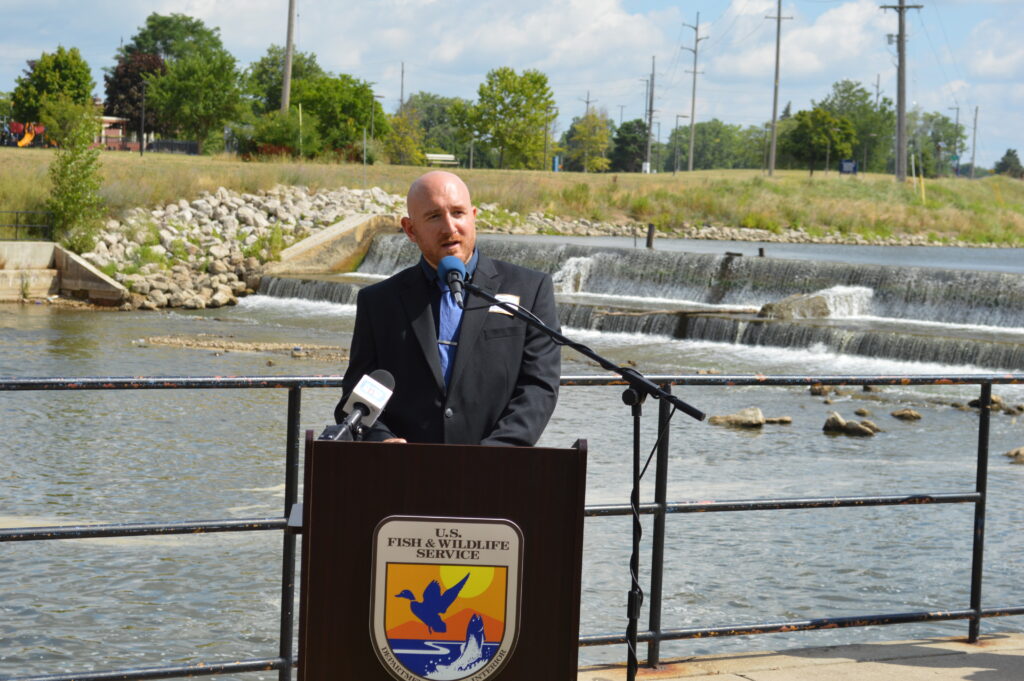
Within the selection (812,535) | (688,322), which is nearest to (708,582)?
(812,535)

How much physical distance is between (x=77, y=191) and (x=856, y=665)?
30186 mm

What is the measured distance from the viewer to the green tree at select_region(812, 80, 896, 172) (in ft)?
377

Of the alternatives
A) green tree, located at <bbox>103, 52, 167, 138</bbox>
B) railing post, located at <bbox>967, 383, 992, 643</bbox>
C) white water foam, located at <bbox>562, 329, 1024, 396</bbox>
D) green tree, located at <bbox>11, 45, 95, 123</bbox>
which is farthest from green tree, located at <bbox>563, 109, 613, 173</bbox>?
railing post, located at <bbox>967, 383, 992, 643</bbox>

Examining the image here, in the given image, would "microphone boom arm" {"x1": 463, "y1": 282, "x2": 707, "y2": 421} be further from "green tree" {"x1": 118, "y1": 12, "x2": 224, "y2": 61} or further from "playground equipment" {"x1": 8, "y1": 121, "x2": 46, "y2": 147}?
"green tree" {"x1": 118, "y1": 12, "x2": 224, "y2": 61}

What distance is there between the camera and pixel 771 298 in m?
27.8

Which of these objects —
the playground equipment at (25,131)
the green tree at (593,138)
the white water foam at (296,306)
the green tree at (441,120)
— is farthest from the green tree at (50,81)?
the white water foam at (296,306)

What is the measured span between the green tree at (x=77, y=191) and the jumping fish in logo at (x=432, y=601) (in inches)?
1193

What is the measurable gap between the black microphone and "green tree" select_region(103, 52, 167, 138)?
283 ft

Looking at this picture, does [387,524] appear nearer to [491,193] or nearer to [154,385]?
[154,385]

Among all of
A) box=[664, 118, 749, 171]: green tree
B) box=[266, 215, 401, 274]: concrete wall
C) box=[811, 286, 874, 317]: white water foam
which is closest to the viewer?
box=[811, 286, 874, 317]: white water foam

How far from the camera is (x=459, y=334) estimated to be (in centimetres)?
334

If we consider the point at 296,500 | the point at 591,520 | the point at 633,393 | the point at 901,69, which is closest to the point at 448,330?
the point at 633,393

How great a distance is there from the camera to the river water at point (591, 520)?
761 cm

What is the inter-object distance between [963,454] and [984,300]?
40.4ft
